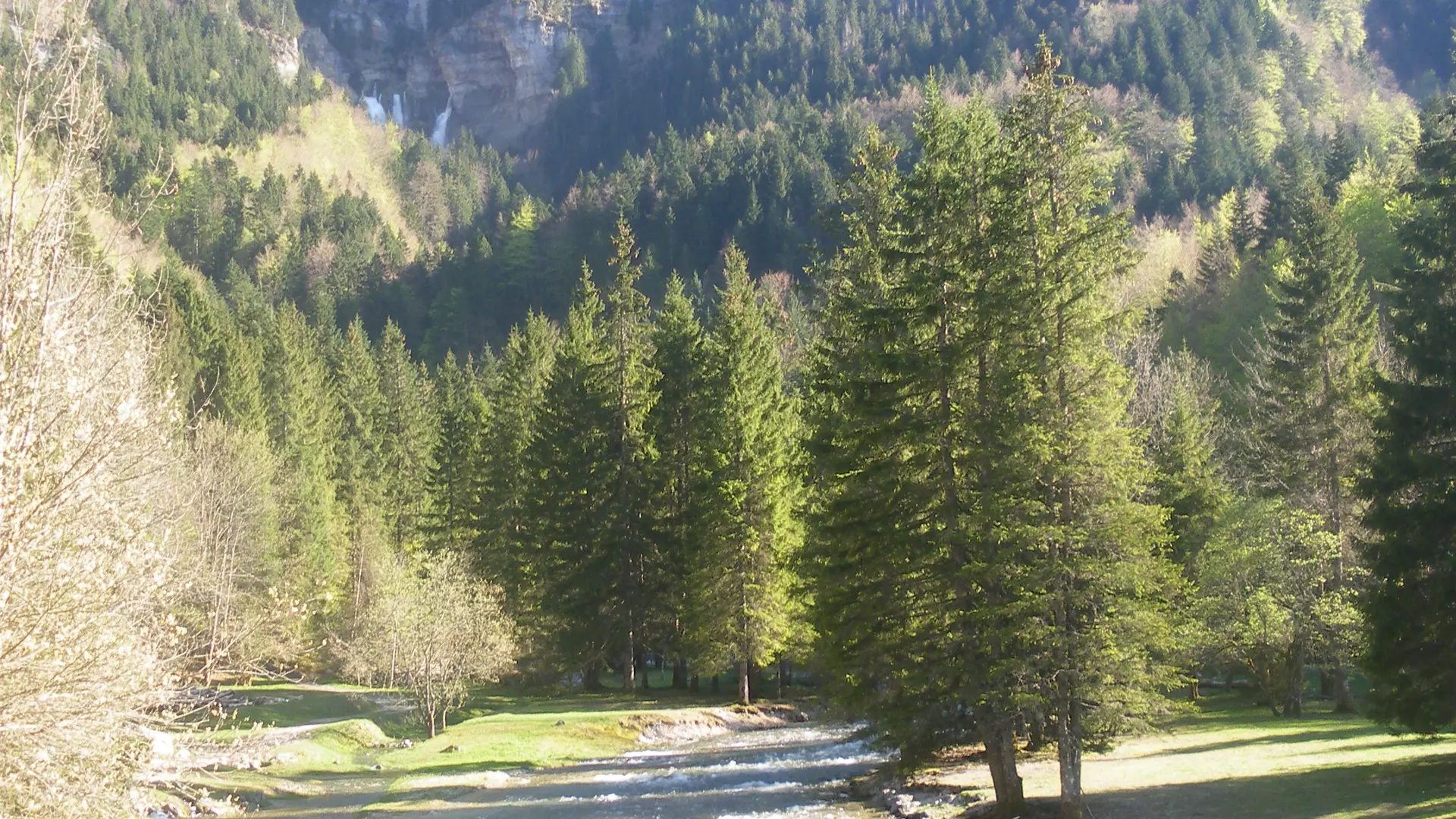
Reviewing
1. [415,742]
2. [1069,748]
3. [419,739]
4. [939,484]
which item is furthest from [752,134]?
[1069,748]

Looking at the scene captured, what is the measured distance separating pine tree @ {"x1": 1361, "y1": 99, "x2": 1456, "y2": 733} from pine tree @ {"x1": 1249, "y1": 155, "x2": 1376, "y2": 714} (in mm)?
13714

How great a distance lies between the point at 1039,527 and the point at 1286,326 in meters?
25.5

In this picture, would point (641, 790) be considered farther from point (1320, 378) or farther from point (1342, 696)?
point (1320, 378)

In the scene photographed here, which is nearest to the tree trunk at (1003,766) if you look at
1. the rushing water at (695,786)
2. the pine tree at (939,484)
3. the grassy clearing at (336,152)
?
the pine tree at (939,484)

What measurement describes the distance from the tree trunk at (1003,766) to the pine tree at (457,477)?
42.1m

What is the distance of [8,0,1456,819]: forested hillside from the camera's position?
9625mm

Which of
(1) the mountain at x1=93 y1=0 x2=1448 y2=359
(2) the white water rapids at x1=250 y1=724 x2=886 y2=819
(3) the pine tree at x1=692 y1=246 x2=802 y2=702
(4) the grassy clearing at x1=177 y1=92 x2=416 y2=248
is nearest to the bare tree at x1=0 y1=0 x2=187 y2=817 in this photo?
(2) the white water rapids at x1=250 y1=724 x2=886 y2=819

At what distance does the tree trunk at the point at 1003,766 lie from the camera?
820 inches

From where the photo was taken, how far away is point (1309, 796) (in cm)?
1942

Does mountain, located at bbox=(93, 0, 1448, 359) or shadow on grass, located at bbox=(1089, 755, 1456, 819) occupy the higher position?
mountain, located at bbox=(93, 0, 1448, 359)

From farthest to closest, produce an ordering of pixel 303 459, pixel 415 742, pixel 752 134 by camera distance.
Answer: pixel 752 134 → pixel 303 459 → pixel 415 742

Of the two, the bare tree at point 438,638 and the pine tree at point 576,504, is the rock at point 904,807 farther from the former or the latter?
the pine tree at point 576,504

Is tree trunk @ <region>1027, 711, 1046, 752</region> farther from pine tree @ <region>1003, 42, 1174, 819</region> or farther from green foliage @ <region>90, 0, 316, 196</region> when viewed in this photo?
green foliage @ <region>90, 0, 316, 196</region>

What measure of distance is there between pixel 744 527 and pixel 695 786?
13008mm
